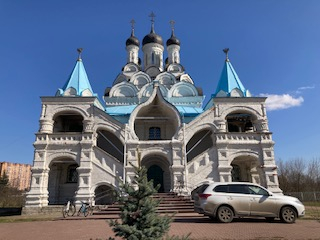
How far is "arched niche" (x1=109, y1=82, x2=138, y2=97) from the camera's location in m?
24.6

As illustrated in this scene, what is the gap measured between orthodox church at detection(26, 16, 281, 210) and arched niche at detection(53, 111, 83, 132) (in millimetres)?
64

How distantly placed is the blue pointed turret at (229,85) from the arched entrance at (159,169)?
722 centimetres

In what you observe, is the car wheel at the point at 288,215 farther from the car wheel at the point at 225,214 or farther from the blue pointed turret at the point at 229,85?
the blue pointed turret at the point at 229,85

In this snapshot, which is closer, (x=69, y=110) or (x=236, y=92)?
(x=69, y=110)

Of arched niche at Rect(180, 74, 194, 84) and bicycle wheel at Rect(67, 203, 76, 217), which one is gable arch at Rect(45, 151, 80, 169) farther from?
arched niche at Rect(180, 74, 194, 84)

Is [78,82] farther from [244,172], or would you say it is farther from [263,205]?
[263,205]

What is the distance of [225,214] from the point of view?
9.46 meters

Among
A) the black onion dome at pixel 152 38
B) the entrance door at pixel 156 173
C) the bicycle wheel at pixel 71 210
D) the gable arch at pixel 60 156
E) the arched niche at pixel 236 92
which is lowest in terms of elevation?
the bicycle wheel at pixel 71 210

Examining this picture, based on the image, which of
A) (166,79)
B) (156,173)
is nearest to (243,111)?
(156,173)

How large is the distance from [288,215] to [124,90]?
18725mm

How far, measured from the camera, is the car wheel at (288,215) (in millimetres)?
9500

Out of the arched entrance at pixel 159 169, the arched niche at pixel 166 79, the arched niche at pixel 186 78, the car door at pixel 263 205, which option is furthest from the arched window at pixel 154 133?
the car door at pixel 263 205

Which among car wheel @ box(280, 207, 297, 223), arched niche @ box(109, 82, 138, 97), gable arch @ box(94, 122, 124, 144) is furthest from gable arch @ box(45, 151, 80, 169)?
car wheel @ box(280, 207, 297, 223)

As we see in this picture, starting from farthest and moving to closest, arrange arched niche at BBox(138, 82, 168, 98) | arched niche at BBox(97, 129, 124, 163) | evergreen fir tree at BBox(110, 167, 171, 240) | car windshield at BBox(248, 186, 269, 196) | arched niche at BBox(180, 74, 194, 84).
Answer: arched niche at BBox(180, 74, 194, 84), arched niche at BBox(138, 82, 168, 98), arched niche at BBox(97, 129, 124, 163), car windshield at BBox(248, 186, 269, 196), evergreen fir tree at BBox(110, 167, 171, 240)
